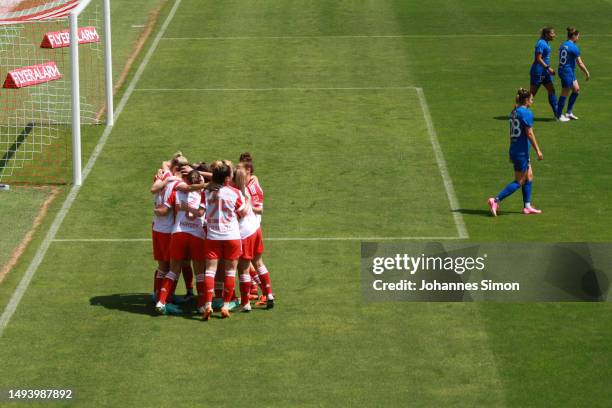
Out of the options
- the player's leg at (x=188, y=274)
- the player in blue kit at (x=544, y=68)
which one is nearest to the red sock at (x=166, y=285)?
the player's leg at (x=188, y=274)

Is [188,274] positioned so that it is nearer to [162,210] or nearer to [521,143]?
[162,210]

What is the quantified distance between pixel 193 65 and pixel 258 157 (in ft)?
26.7

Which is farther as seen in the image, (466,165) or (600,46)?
(600,46)

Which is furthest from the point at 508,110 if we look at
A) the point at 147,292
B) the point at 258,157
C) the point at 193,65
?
the point at 147,292

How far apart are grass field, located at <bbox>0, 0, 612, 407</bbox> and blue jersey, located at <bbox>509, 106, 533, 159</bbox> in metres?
1.16

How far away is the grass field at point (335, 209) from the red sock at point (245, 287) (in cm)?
25

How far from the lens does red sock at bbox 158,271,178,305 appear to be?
1602 centimetres

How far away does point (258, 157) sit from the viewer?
79.4 ft

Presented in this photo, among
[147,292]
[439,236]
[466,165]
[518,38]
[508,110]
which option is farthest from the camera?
[518,38]

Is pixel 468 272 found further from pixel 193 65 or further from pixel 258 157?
pixel 193 65

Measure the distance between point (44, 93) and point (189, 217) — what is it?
13.2 m

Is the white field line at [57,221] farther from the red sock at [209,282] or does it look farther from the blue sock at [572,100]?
the blue sock at [572,100]

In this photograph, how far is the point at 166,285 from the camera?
1606 centimetres

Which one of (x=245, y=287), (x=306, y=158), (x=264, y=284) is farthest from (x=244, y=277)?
(x=306, y=158)
